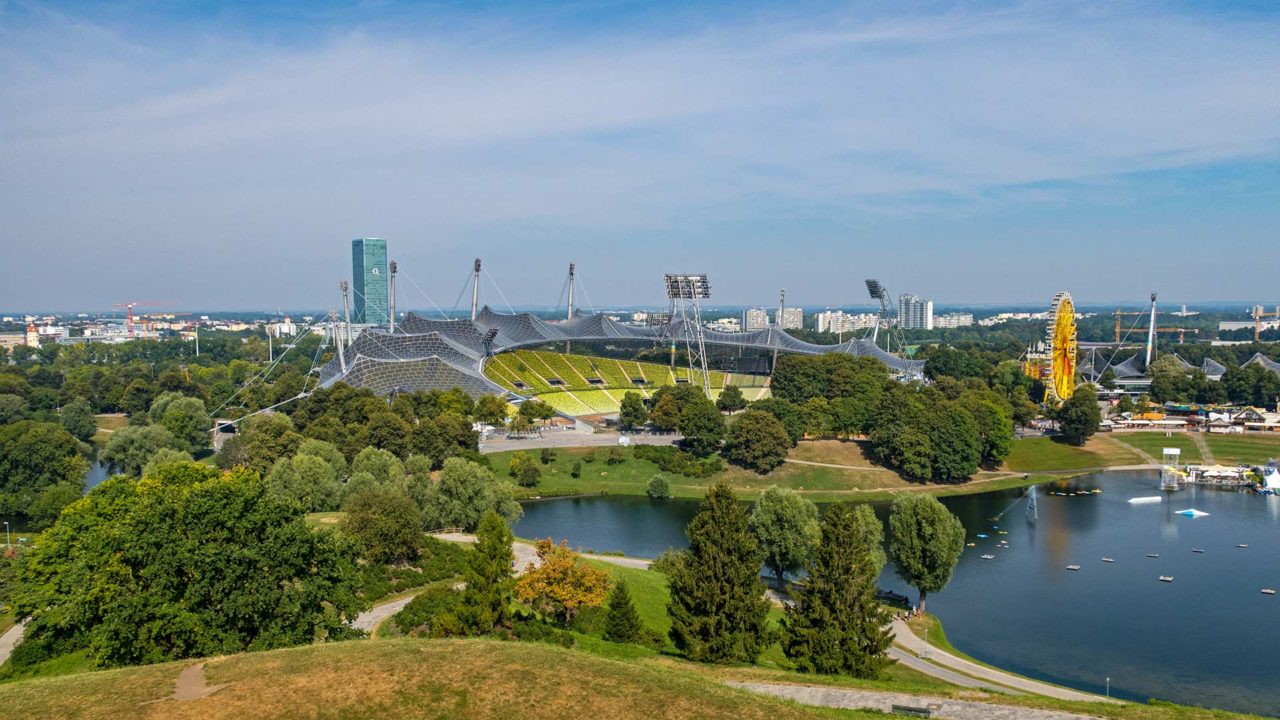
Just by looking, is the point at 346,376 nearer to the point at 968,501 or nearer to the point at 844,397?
the point at 844,397

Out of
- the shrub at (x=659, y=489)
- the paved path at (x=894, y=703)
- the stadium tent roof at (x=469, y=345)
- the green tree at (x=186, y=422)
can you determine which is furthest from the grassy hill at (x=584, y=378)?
the paved path at (x=894, y=703)

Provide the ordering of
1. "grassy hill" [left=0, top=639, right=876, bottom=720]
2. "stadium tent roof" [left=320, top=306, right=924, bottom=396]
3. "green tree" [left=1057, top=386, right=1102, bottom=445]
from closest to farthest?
"grassy hill" [left=0, top=639, right=876, bottom=720]
"green tree" [left=1057, top=386, right=1102, bottom=445]
"stadium tent roof" [left=320, top=306, right=924, bottom=396]

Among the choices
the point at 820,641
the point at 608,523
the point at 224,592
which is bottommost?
the point at 608,523

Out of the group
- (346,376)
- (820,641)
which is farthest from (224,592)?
(346,376)

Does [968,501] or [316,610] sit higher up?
[316,610]

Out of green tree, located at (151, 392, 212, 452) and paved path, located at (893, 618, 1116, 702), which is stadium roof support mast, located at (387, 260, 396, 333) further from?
paved path, located at (893, 618, 1116, 702)

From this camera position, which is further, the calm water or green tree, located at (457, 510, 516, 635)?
the calm water

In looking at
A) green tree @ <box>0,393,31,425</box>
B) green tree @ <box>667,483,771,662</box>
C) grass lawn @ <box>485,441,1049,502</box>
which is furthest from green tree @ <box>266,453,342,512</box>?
green tree @ <box>0,393,31,425</box>

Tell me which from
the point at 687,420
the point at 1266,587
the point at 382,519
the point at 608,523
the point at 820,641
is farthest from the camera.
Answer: the point at 687,420
